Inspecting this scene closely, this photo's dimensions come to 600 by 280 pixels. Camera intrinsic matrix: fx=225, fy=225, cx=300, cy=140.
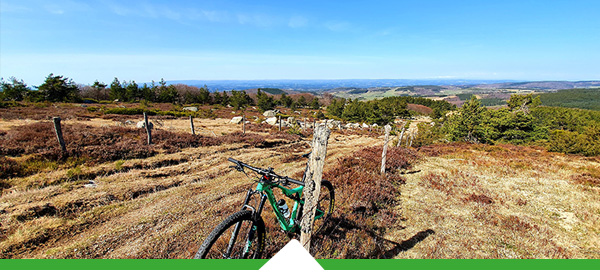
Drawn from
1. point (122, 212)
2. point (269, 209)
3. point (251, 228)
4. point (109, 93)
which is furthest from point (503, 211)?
point (109, 93)

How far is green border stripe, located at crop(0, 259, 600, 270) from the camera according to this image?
8.85 feet

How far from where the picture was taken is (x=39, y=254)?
4.81 meters

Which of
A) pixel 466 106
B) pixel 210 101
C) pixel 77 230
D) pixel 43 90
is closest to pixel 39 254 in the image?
pixel 77 230

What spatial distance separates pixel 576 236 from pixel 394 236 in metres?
4.88

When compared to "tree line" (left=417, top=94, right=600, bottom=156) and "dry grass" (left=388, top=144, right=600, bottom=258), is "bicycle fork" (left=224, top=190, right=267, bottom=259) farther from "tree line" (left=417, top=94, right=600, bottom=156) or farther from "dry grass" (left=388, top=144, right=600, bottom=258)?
"tree line" (left=417, top=94, right=600, bottom=156)

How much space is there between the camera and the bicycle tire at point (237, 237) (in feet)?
9.62

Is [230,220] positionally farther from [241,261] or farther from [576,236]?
[576,236]

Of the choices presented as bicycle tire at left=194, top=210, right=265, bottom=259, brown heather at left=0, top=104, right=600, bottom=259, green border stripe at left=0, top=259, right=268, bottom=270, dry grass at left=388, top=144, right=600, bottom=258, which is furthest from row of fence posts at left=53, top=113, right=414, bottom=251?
dry grass at left=388, top=144, right=600, bottom=258

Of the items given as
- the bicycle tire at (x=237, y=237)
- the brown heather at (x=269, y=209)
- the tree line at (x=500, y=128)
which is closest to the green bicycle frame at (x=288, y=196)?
the bicycle tire at (x=237, y=237)

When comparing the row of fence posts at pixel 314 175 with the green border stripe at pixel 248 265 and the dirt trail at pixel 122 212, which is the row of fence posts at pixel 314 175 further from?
the dirt trail at pixel 122 212

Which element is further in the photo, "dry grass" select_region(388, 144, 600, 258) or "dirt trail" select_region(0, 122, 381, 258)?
"dry grass" select_region(388, 144, 600, 258)

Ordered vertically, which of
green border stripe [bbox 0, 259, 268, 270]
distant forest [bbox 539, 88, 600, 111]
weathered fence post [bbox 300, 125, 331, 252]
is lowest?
distant forest [bbox 539, 88, 600, 111]

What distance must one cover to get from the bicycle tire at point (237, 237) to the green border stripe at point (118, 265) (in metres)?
0.16

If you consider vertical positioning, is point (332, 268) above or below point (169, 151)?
above
